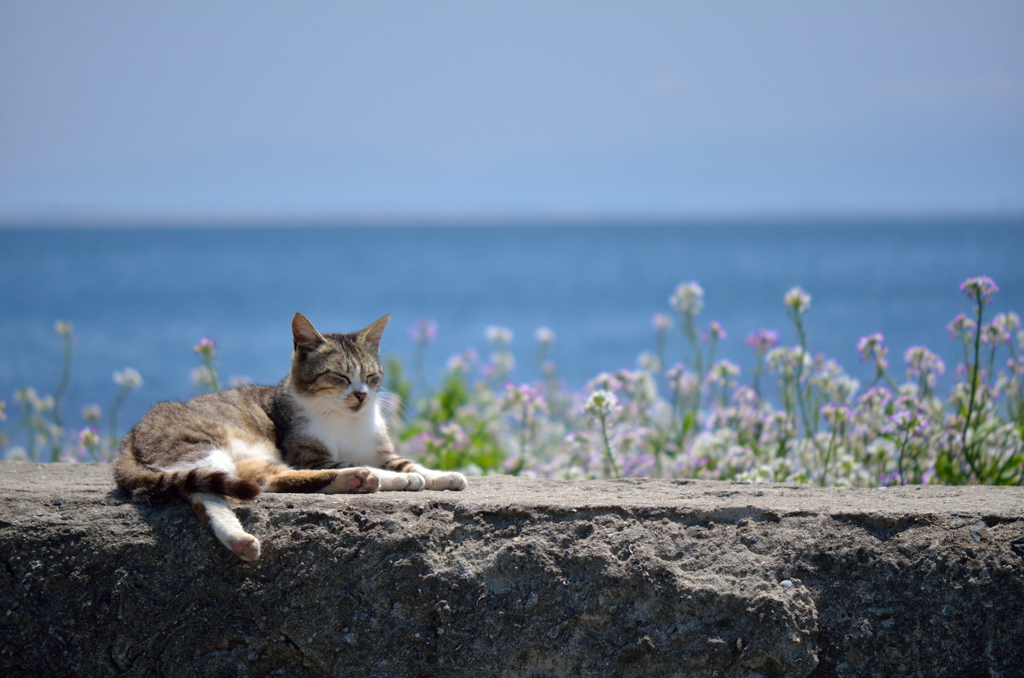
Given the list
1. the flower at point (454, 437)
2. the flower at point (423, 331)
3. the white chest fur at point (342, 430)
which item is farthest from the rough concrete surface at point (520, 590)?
the flower at point (423, 331)

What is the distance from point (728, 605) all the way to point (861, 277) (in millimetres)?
26036

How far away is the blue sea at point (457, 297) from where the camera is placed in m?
13.2

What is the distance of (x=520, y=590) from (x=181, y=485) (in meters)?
1.16

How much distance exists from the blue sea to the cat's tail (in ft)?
3.75

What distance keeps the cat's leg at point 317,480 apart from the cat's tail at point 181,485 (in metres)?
0.16

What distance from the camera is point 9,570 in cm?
256

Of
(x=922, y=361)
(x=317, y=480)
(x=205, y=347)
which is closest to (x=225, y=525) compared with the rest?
(x=317, y=480)

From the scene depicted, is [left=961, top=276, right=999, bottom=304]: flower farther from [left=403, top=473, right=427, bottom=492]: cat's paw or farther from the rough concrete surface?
[left=403, top=473, right=427, bottom=492]: cat's paw

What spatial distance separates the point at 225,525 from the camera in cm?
246

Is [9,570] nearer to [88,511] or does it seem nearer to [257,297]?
[88,511]

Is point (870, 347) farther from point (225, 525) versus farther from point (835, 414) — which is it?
point (225, 525)

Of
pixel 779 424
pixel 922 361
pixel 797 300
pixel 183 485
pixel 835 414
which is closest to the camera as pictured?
pixel 183 485

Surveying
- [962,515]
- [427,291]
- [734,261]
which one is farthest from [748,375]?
[734,261]

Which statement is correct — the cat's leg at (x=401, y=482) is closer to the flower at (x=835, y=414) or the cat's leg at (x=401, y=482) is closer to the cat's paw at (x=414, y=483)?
the cat's paw at (x=414, y=483)
